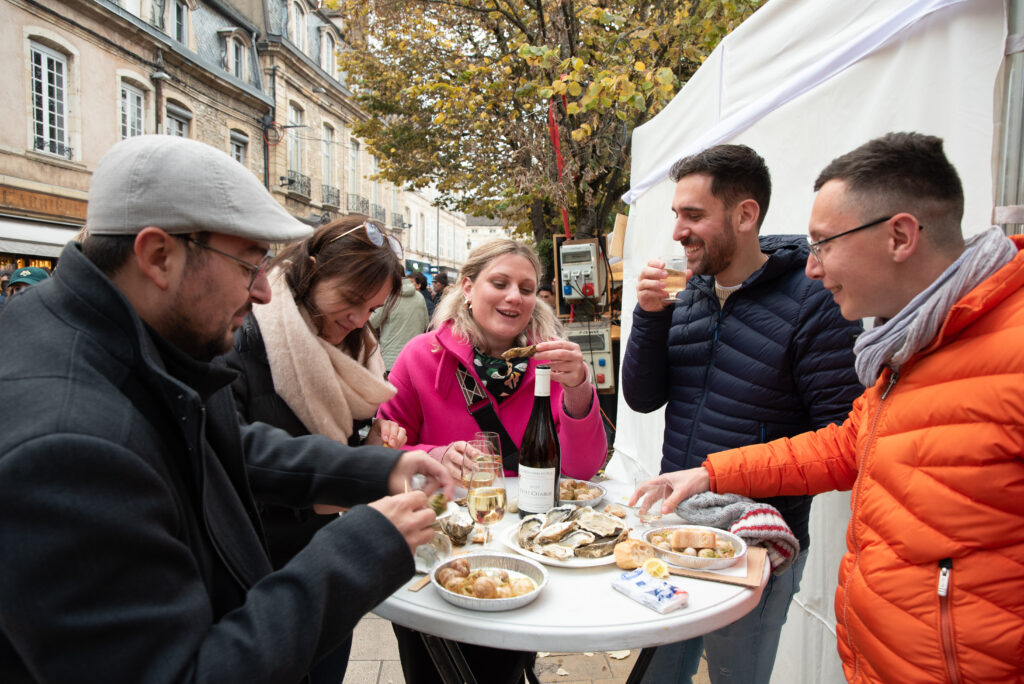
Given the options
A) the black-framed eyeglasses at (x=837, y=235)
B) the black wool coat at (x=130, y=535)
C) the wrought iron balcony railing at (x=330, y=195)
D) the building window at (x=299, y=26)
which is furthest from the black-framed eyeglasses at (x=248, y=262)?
the building window at (x=299, y=26)

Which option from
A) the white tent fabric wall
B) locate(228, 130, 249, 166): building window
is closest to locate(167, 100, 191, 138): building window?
locate(228, 130, 249, 166): building window

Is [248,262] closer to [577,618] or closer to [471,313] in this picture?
[577,618]

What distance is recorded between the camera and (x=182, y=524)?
0.92m

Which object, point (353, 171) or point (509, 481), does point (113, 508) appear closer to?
point (509, 481)

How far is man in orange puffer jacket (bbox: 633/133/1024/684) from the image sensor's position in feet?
3.82

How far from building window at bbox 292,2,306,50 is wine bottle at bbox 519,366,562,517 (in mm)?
27310

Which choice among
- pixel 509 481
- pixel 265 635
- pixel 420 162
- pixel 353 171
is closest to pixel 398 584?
pixel 265 635

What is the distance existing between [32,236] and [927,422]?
53.0 ft

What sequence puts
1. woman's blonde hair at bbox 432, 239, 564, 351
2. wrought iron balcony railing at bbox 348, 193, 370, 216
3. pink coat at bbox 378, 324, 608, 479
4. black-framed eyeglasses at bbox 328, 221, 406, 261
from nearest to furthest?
black-framed eyeglasses at bbox 328, 221, 406, 261, pink coat at bbox 378, 324, 608, 479, woman's blonde hair at bbox 432, 239, 564, 351, wrought iron balcony railing at bbox 348, 193, 370, 216

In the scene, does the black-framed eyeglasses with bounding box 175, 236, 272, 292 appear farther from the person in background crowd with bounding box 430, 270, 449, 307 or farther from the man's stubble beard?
the person in background crowd with bounding box 430, 270, 449, 307

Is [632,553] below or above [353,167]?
below

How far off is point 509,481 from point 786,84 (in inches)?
94.8

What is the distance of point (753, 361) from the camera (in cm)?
196

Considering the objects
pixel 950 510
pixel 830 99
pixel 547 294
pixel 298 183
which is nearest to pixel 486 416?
pixel 950 510
